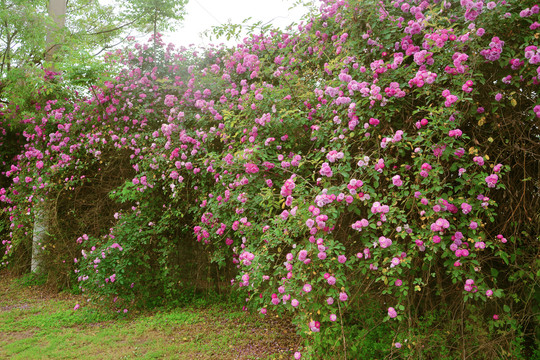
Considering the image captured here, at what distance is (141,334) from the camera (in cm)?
391

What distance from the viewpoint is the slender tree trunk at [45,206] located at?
6.07 metres

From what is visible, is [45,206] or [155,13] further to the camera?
[155,13]

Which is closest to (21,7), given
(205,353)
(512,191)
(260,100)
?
(260,100)

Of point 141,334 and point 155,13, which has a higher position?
point 155,13

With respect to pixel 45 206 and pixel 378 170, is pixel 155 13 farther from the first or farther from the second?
pixel 378 170

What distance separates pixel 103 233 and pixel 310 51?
410cm

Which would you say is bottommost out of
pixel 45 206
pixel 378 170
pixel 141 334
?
pixel 141 334

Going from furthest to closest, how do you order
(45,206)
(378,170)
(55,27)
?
1. (55,27)
2. (45,206)
3. (378,170)

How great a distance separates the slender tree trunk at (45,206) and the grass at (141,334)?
129 centimetres

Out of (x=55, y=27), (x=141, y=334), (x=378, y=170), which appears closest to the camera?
(x=378, y=170)

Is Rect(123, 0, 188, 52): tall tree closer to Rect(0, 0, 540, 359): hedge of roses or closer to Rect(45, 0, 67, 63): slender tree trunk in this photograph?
Rect(45, 0, 67, 63): slender tree trunk

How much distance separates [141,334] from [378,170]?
9.89 feet

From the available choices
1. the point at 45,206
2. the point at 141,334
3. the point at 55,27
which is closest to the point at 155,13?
the point at 55,27

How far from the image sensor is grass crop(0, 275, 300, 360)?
3.45 meters
